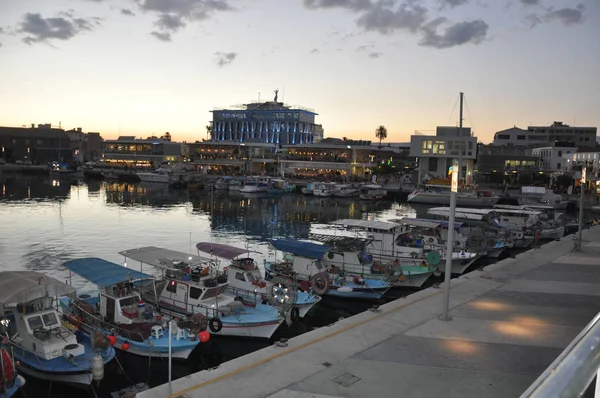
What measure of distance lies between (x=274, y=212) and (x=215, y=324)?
49.2 metres

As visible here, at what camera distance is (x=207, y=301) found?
818 inches

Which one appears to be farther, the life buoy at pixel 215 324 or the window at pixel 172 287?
the window at pixel 172 287

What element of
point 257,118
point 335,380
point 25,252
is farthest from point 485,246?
point 257,118

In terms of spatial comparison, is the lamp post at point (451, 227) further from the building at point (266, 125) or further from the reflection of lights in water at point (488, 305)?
the building at point (266, 125)

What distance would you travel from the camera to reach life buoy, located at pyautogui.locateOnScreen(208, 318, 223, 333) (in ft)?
64.4

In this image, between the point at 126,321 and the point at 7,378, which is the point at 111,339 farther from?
the point at 7,378

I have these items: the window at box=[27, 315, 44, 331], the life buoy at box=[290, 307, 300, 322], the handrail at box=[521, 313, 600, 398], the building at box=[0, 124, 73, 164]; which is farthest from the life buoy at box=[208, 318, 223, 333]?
the building at box=[0, 124, 73, 164]

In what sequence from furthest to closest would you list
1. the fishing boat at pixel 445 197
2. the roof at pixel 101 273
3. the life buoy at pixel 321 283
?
1. the fishing boat at pixel 445 197
2. the life buoy at pixel 321 283
3. the roof at pixel 101 273

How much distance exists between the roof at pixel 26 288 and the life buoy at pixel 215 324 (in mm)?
5386

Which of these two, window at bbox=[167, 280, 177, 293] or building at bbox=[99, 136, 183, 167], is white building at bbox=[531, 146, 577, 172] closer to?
building at bbox=[99, 136, 183, 167]

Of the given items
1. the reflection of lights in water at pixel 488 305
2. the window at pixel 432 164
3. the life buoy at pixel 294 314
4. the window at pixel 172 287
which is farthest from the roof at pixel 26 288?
the window at pixel 432 164

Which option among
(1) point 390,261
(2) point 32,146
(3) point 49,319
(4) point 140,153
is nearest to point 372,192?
(1) point 390,261

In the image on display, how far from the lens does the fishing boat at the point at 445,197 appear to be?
8144cm

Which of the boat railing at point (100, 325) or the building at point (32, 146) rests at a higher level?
the building at point (32, 146)
